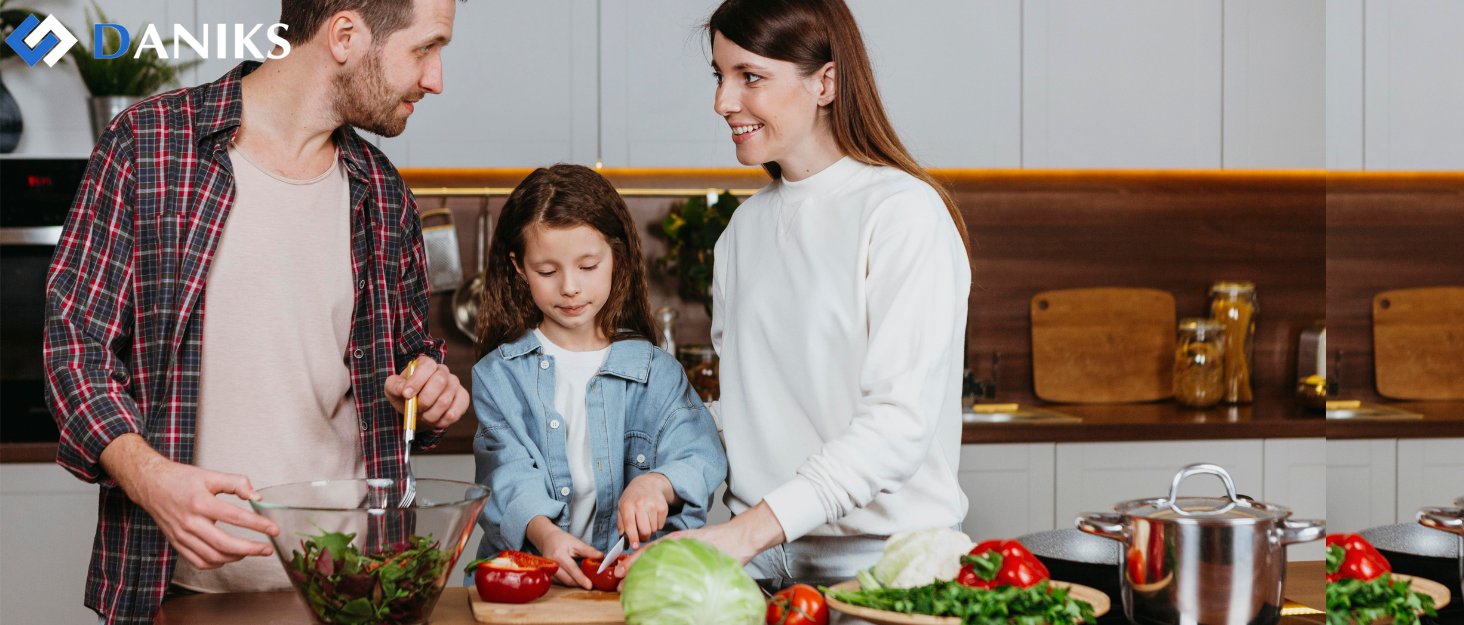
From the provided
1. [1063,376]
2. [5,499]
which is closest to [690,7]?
[1063,376]

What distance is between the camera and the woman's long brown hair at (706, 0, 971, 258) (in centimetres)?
123

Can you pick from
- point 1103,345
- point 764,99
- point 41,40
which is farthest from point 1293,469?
point 41,40

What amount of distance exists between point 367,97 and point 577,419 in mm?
507

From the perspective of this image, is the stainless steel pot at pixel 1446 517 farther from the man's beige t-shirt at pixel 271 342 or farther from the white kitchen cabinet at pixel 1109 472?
the white kitchen cabinet at pixel 1109 472

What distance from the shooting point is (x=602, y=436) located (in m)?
1.41

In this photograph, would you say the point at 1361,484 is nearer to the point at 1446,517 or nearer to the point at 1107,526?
the point at 1446,517

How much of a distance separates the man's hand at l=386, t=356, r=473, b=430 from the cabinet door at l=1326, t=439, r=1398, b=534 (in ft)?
2.99

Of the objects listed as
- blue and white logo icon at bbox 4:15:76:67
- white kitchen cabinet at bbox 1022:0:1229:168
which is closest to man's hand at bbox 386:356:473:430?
blue and white logo icon at bbox 4:15:76:67

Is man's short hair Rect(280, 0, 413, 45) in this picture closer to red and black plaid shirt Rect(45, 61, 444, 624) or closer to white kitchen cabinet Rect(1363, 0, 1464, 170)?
red and black plaid shirt Rect(45, 61, 444, 624)

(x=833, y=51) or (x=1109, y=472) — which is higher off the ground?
(x=833, y=51)

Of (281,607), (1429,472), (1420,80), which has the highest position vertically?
(1420,80)

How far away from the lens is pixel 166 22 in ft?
8.29

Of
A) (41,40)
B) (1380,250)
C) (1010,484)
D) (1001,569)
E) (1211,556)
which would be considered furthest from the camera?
(1010,484)

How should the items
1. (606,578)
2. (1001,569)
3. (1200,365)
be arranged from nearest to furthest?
1. (1001,569)
2. (606,578)
3. (1200,365)
